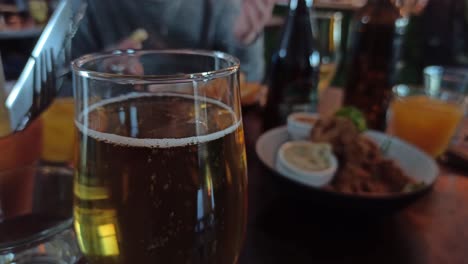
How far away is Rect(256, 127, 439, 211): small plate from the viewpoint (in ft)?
1.90

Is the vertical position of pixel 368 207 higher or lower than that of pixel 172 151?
lower

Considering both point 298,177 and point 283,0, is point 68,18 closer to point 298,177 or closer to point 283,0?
point 298,177

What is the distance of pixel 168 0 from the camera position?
1705 mm

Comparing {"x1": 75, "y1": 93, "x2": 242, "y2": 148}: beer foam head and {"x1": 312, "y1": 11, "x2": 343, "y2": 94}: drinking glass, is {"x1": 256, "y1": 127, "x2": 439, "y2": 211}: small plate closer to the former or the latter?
{"x1": 75, "y1": 93, "x2": 242, "y2": 148}: beer foam head

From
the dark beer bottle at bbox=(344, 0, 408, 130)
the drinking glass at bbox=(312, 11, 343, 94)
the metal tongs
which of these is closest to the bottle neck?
the dark beer bottle at bbox=(344, 0, 408, 130)

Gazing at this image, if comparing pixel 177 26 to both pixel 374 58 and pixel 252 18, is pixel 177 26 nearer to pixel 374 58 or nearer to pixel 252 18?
pixel 252 18

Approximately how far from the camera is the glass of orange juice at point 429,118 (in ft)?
3.20

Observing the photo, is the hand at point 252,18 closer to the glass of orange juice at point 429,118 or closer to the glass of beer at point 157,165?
the glass of orange juice at point 429,118

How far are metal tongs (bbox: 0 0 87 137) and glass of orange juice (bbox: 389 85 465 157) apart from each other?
2.66 feet

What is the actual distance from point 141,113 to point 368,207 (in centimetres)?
36

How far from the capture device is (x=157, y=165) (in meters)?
0.34

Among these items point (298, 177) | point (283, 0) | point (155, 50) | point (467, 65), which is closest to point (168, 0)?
point (283, 0)

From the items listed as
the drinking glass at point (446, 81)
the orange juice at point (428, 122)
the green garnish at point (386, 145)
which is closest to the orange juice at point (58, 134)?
the green garnish at point (386, 145)

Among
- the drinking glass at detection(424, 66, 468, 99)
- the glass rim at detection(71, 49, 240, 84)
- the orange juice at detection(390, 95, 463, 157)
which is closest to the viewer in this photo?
the glass rim at detection(71, 49, 240, 84)
